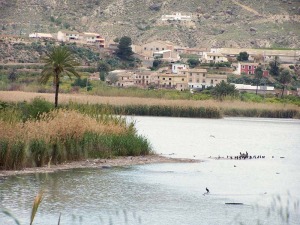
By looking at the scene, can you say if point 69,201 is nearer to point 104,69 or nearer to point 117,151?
point 117,151

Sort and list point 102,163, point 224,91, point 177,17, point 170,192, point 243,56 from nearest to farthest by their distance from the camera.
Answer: point 170,192, point 102,163, point 224,91, point 243,56, point 177,17

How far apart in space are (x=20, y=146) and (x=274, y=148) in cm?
2297

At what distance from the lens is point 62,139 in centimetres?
3195

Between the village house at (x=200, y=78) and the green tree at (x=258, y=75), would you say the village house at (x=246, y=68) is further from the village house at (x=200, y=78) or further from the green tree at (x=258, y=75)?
the village house at (x=200, y=78)

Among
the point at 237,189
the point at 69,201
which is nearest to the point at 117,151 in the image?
the point at 237,189

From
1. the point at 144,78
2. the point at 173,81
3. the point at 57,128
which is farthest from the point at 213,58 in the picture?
the point at 57,128

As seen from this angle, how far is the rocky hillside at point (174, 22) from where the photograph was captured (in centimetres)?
17412

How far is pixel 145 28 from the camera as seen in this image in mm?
179250

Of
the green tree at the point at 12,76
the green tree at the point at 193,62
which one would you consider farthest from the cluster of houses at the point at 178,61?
the green tree at the point at 12,76

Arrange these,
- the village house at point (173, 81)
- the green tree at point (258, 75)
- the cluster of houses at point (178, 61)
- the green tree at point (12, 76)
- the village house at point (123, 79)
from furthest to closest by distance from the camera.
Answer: the green tree at point (258, 75) → the village house at point (173, 81) → the cluster of houses at point (178, 61) → the village house at point (123, 79) → the green tree at point (12, 76)

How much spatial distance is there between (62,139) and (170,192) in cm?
568

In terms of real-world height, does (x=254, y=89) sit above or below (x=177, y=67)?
below

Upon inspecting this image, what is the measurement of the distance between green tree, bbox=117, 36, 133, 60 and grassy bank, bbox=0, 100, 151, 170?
97.6 m

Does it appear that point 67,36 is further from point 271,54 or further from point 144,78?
point 144,78
